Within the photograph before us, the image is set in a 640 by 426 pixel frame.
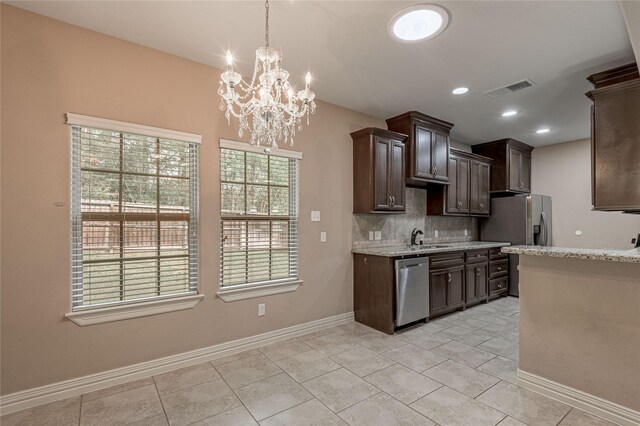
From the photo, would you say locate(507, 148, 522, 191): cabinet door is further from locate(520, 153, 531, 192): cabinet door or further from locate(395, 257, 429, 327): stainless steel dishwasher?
locate(395, 257, 429, 327): stainless steel dishwasher

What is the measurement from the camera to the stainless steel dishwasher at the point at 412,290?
345 centimetres

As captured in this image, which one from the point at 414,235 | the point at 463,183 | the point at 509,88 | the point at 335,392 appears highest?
the point at 509,88

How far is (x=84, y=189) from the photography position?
2309 millimetres

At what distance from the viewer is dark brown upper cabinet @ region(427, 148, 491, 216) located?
4727 mm

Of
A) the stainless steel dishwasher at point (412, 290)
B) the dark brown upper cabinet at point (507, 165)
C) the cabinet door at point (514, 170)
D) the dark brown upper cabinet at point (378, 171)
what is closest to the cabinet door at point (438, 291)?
the stainless steel dishwasher at point (412, 290)

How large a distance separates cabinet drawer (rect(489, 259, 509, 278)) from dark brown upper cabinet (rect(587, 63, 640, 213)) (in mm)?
2403

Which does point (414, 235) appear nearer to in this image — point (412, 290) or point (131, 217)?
point (412, 290)

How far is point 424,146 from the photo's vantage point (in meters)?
4.11

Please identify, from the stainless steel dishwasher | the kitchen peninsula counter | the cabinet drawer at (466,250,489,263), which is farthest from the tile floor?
the cabinet drawer at (466,250,489,263)

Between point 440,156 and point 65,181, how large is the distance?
4198mm

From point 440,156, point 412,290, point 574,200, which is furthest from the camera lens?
point 574,200

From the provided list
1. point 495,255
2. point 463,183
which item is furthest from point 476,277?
point 463,183

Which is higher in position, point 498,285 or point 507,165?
point 507,165

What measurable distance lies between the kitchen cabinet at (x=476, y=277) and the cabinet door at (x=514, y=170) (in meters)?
1.53
